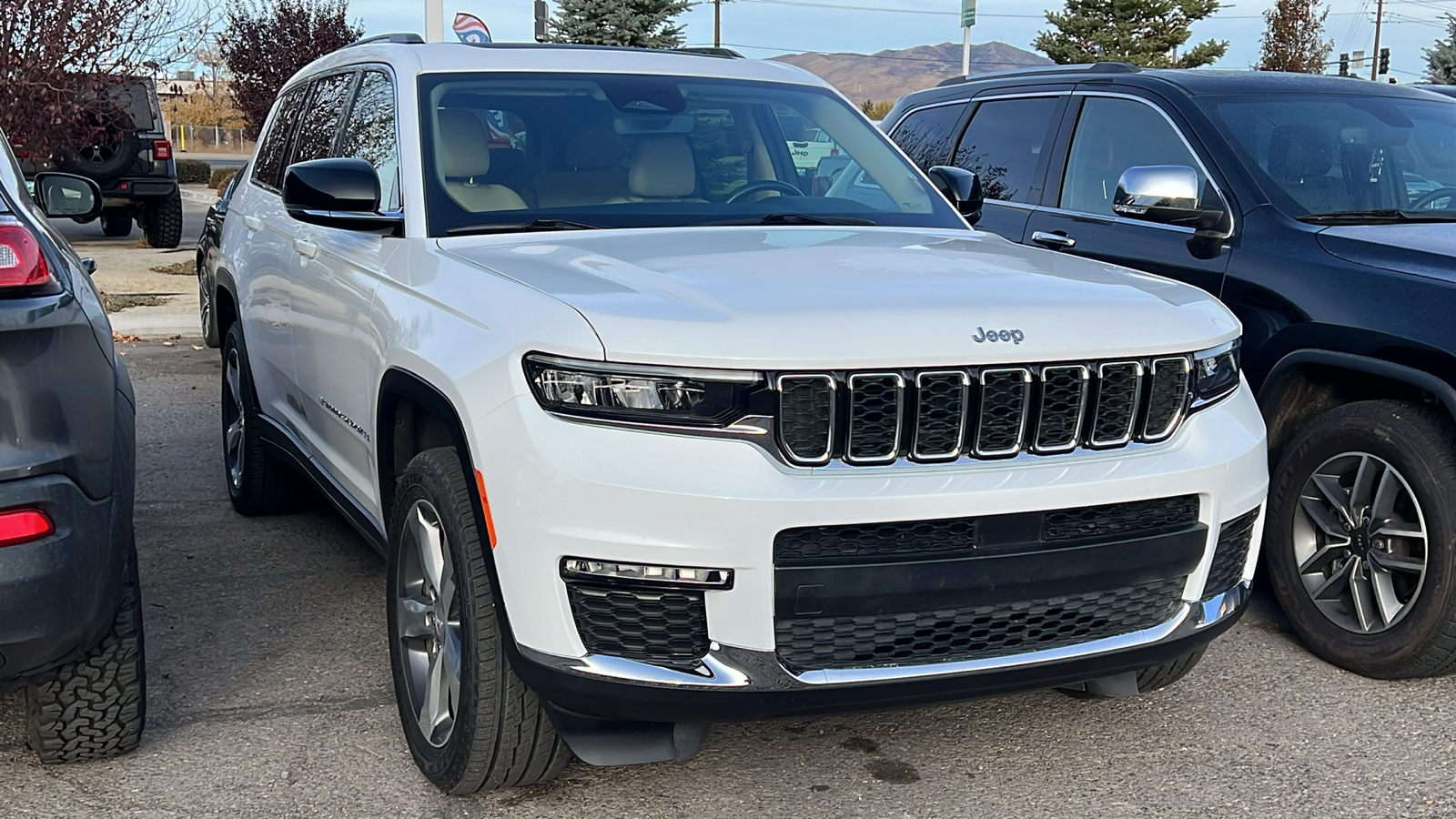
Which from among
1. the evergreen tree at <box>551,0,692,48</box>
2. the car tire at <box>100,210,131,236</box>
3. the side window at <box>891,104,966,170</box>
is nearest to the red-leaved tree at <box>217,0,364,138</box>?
the car tire at <box>100,210,131,236</box>

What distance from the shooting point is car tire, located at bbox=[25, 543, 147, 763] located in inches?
125

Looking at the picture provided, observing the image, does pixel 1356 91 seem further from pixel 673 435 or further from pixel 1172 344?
pixel 673 435

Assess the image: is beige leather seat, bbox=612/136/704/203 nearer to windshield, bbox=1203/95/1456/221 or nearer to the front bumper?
the front bumper

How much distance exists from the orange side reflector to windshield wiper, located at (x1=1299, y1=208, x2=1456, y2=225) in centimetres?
294

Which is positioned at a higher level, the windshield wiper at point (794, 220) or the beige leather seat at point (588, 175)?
the beige leather seat at point (588, 175)

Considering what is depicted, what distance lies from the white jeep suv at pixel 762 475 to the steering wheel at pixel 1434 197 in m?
2.00

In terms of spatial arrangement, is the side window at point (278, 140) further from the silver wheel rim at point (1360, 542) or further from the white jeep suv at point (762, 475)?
the silver wheel rim at point (1360, 542)

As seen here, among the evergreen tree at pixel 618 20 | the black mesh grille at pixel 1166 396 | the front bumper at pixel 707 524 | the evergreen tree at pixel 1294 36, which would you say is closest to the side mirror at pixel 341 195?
the front bumper at pixel 707 524

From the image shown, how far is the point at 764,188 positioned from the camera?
13.5 feet

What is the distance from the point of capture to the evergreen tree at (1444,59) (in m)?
34.2

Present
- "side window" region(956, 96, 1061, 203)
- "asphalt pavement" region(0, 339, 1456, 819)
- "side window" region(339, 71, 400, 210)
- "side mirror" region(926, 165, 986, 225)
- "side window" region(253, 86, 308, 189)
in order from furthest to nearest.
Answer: "side window" region(956, 96, 1061, 203), "side window" region(253, 86, 308, 189), "side mirror" region(926, 165, 986, 225), "side window" region(339, 71, 400, 210), "asphalt pavement" region(0, 339, 1456, 819)

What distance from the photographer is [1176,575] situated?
2.92m

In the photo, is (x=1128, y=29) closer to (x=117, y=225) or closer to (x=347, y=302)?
(x=117, y=225)

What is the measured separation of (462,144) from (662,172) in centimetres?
57
